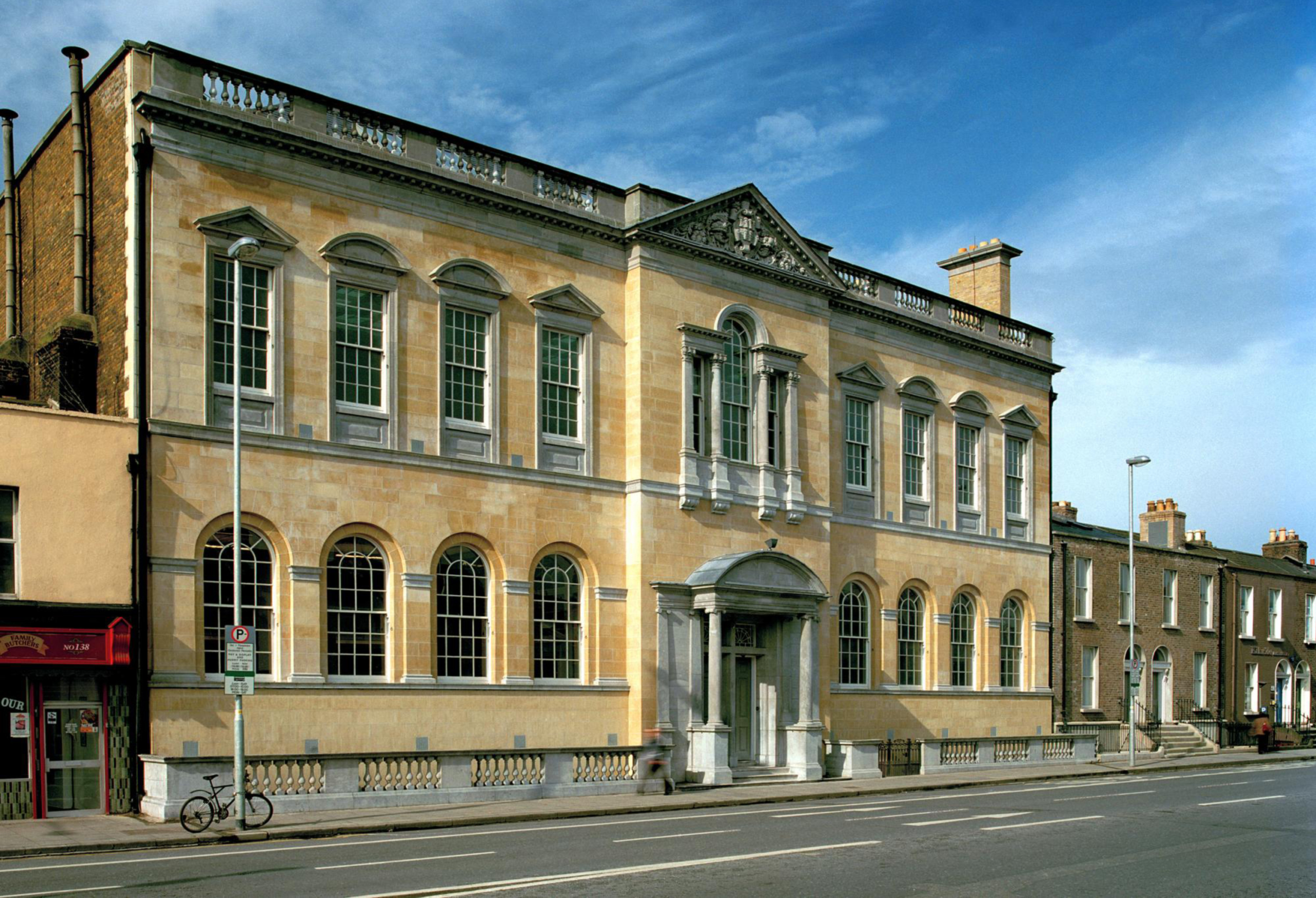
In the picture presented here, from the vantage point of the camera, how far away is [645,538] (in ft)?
93.5

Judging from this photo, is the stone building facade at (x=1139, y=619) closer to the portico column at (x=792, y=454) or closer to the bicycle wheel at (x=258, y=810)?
the portico column at (x=792, y=454)

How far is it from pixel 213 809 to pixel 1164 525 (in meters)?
41.2

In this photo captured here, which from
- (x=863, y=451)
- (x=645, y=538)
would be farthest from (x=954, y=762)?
(x=645, y=538)

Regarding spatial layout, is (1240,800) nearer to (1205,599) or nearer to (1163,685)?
(1163,685)

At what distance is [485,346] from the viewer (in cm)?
2691

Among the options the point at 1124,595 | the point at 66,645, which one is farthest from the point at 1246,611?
the point at 66,645

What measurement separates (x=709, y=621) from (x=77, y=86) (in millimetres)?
16384

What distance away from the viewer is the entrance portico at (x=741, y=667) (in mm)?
28297

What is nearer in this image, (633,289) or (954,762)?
(633,289)

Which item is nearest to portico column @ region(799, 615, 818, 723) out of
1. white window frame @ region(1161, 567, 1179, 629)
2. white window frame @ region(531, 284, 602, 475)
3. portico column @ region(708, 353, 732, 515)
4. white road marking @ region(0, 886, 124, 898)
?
portico column @ region(708, 353, 732, 515)

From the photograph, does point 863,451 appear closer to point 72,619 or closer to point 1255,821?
point 1255,821

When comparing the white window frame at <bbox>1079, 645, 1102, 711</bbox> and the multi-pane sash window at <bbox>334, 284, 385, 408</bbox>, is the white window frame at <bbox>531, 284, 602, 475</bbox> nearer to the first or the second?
the multi-pane sash window at <bbox>334, 284, 385, 408</bbox>

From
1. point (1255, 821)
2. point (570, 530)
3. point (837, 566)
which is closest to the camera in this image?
point (1255, 821)

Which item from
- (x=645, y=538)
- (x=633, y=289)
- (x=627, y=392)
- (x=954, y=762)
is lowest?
(x=954, y=762)
